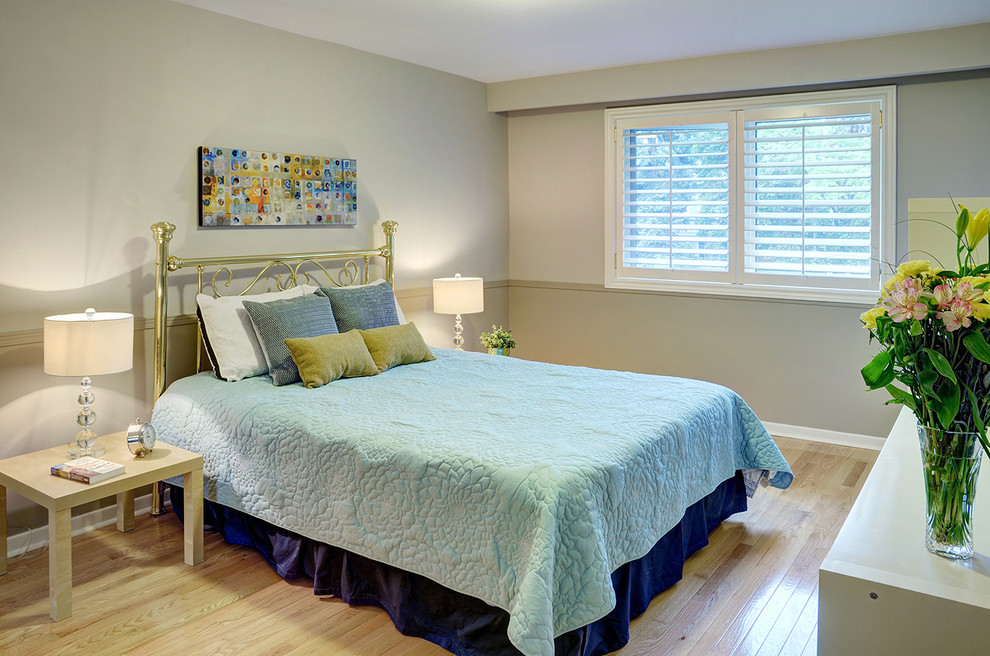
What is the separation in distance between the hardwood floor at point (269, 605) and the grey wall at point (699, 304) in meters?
1.44

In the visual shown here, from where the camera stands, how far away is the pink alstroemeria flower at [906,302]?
1.40 metres

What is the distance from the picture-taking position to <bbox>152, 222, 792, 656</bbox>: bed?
7.45 ft

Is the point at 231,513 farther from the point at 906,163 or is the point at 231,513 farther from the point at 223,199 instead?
the point at 906,163

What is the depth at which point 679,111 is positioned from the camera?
507 centimetres

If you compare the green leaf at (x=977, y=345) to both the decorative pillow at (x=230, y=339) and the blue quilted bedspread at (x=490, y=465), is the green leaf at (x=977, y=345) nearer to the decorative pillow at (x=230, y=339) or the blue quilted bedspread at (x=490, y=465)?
the blue quilted bedspread at (x=490, y=465)

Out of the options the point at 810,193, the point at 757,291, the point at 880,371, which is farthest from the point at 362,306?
the point at 880,371

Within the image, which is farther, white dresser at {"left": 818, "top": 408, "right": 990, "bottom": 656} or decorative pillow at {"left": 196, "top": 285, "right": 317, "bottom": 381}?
decorative pillow at {"left": 196, "top": 285, "right": 317, "bottom": 381}

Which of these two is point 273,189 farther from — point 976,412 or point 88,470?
point 976,412

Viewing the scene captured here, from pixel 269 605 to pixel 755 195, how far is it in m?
3.73

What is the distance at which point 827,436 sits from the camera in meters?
4.75

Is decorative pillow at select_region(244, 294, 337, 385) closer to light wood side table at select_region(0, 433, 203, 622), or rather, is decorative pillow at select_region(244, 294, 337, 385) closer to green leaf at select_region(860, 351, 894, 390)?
light wood side table at select_region(0, 433, 203, 622)

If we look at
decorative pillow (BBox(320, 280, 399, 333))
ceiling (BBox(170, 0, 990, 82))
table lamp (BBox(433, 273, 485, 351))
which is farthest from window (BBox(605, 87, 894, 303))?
decorative pillow (BBox(320, 280, 399, 333))

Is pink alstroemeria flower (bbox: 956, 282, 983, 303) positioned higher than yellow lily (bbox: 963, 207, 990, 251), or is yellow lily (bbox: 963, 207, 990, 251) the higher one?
yellow lily (bbox: 963, 207, 990, 251)

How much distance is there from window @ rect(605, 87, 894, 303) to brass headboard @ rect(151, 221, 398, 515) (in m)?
1.72
